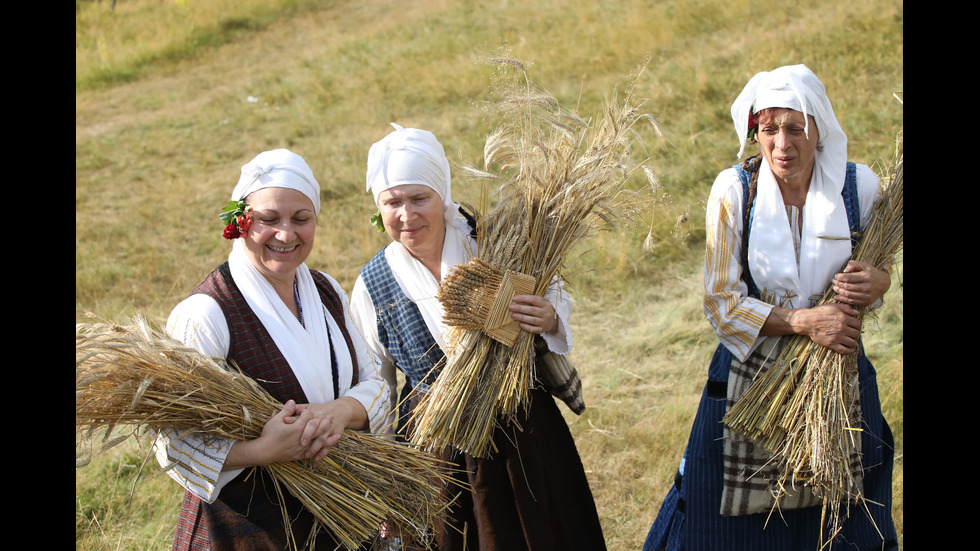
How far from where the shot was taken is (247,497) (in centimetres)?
192

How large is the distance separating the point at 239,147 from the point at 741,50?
559cm

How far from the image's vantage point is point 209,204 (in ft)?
24.4

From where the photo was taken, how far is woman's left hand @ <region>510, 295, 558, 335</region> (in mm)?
2299

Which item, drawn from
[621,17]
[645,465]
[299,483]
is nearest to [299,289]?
[299,483]

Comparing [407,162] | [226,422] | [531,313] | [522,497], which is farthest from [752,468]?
[226,422]

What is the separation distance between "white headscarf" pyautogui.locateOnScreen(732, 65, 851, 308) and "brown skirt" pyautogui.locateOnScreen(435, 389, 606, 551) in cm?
82

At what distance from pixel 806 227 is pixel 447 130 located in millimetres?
6022

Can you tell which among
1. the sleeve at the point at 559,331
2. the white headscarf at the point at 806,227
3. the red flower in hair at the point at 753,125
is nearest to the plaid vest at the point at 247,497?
the sleeve at the point at 559,331

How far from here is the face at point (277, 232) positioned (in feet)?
6.61

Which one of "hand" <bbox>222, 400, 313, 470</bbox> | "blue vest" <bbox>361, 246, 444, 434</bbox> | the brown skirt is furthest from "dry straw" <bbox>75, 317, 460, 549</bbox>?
"blue vest" <bbox>361, 246, 444, 434</bbox>

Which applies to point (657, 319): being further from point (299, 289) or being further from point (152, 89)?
point (152, 89)

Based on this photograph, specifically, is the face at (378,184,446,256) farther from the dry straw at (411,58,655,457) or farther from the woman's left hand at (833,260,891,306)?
the woman's left hand at (833,260,891,306)

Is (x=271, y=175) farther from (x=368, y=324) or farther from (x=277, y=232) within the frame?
(x=368, y=324)

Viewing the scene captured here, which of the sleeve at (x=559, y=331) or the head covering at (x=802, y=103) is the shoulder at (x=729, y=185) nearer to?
the head covering at (x=802, y=103)
